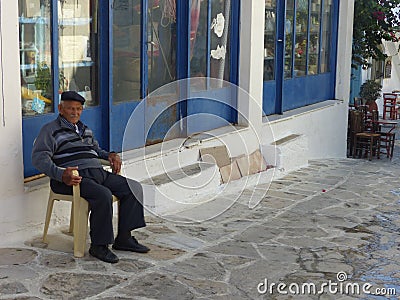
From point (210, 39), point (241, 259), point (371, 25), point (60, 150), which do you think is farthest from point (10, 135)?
point (371, 25)

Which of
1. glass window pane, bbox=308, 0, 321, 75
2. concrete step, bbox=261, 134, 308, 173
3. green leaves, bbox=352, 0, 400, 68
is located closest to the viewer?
concrete step, bbox=261, 134, 308, 173

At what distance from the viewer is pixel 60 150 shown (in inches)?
201

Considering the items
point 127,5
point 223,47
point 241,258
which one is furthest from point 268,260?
point 223,47

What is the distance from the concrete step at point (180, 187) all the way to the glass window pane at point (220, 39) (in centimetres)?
154

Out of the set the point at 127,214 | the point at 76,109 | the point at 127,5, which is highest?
the point at 127,5

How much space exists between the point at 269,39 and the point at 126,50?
3.58 metres

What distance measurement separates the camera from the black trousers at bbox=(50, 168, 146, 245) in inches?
191

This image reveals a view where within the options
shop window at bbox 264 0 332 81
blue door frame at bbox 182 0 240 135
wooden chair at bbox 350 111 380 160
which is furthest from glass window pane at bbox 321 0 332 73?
blue door frame at bbox 182 0 240 135

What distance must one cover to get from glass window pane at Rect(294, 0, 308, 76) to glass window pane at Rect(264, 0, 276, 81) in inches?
36.9

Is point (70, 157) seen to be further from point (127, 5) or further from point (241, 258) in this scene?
point (127, 5)

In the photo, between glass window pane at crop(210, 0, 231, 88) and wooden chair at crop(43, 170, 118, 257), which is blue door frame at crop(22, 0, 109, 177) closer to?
wooden chair at crop(43, 170, 118, 257)

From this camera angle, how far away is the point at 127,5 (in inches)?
262

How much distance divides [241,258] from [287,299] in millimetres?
830

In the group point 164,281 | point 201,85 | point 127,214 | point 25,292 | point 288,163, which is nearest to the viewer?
point 25,292
